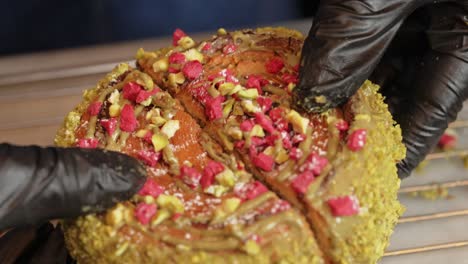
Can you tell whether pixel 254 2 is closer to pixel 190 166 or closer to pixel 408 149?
pixel 408 149

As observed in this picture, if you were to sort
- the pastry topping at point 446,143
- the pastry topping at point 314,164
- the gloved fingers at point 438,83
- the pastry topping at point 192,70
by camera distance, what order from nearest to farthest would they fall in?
the pastry topping at point 314,164, the pastry topping at point 192,70, the gloved fingers at point 438,83, the pastry topping at point 446,143

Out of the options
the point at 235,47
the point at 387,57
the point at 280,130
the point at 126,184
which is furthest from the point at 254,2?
the point at 126,184

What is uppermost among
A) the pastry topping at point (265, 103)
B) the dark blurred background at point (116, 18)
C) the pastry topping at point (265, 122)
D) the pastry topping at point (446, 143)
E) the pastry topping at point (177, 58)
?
the pastry topping at point (177, 58)

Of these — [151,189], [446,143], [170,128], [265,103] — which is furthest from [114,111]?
[446,143]

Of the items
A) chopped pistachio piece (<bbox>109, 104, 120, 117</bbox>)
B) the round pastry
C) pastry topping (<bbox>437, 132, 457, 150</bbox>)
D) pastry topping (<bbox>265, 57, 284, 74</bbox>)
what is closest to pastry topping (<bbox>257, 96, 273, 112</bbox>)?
the round pastry

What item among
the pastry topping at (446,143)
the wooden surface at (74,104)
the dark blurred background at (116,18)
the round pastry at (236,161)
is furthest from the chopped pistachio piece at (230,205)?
the dark blurred background at (116,18)

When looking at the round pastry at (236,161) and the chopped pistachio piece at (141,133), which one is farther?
the chopped pistachio piece at (141,133)

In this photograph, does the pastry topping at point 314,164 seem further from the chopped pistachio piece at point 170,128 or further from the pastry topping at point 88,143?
the pastry topping at point 88,143

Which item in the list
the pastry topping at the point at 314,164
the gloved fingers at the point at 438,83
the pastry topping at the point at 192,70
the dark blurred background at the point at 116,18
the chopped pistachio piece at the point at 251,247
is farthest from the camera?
the dark blurred background at the point at 116,18

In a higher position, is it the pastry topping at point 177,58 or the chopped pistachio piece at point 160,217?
the pastry topping at point 177,58
